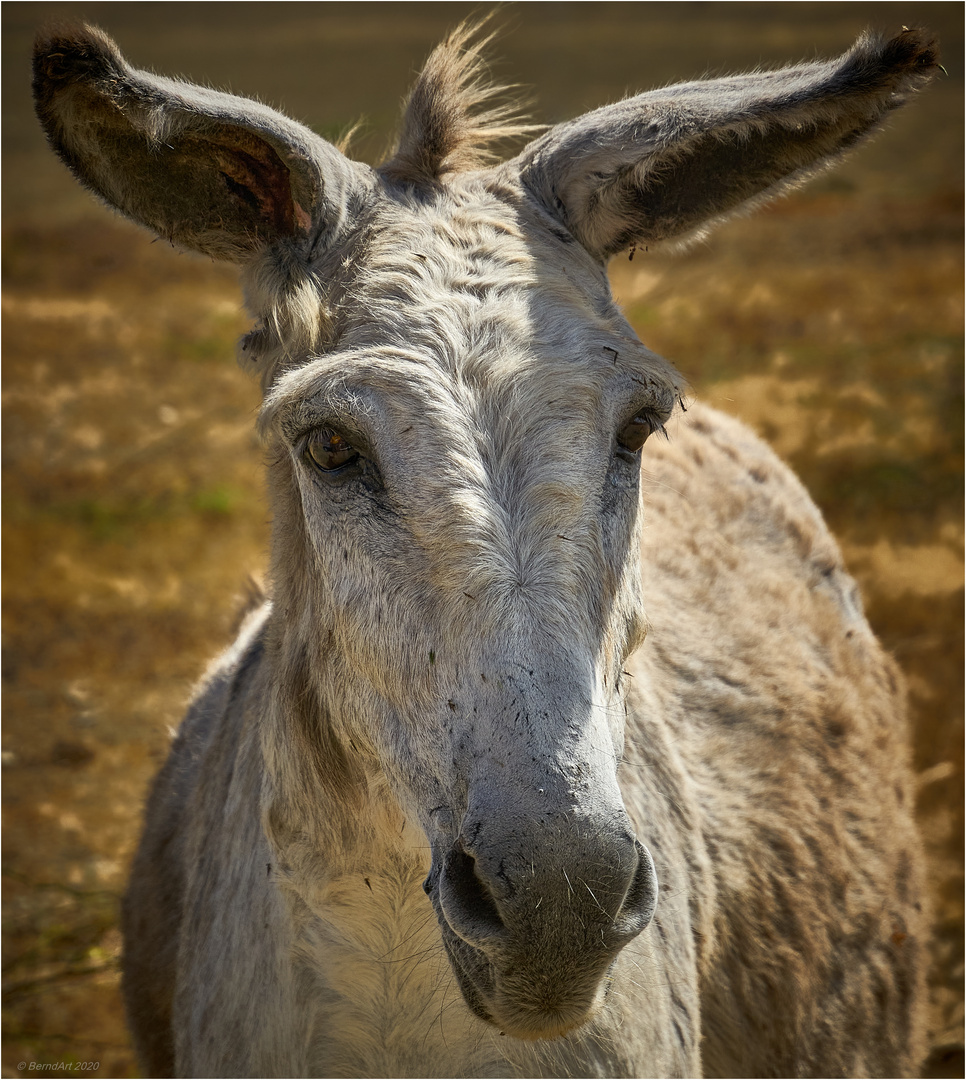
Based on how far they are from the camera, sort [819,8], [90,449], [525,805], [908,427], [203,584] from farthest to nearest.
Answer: [819,8]
[90,449]
[908,427]
[203,584]
[525,805]

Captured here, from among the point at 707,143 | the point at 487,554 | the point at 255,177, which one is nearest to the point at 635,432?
the point at 487,554

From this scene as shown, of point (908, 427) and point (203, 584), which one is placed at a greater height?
point (908, 427)

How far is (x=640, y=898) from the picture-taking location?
1813mm

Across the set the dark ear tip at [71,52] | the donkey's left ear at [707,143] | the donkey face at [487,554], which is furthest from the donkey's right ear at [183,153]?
the donkey's left ear at [707,143]

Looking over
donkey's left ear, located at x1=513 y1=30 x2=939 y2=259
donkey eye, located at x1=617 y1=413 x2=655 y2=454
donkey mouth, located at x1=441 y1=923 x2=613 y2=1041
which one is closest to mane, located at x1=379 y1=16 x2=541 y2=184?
donkey's left ear, located at x1=513 y1=30 x2=939 y2=259

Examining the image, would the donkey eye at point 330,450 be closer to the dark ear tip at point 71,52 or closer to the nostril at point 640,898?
the dark ear tip at point 71,52

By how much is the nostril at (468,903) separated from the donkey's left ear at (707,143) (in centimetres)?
166

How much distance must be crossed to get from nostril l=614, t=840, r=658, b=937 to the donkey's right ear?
1694mm

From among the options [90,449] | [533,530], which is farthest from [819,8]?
[533,530]

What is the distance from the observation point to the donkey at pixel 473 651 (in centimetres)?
182

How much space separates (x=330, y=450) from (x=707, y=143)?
4.28 ft

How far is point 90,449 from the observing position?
488 inches

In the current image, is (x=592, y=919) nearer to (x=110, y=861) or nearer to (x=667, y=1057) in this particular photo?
(x=667, y=1057)

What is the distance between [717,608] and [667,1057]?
69.9 inches
